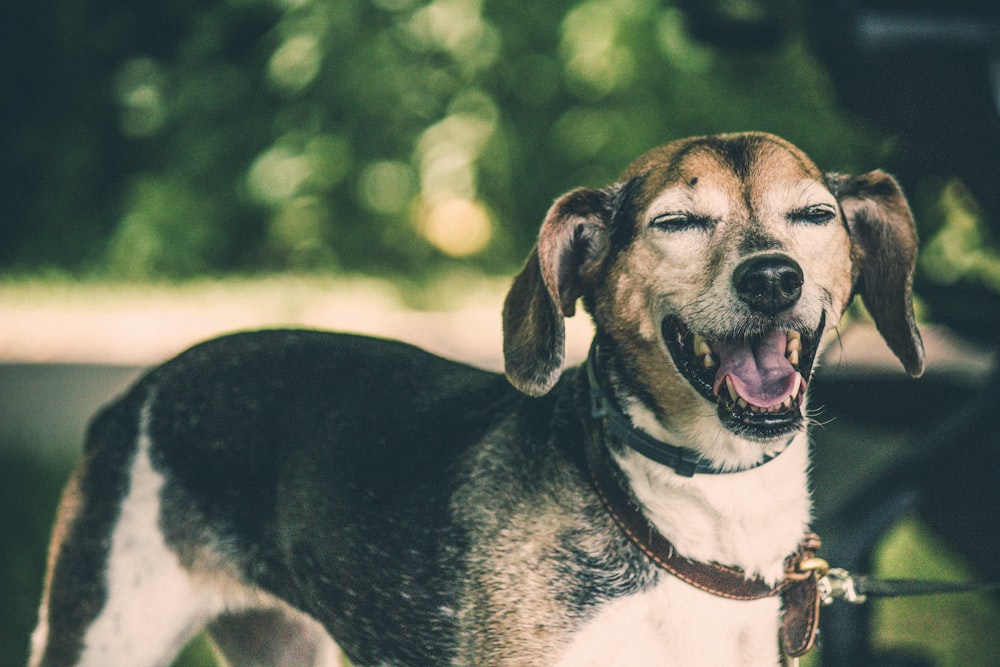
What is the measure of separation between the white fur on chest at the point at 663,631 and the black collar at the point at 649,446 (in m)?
0.22

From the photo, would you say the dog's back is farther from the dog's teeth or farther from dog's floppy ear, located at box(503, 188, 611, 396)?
the dog's teeth

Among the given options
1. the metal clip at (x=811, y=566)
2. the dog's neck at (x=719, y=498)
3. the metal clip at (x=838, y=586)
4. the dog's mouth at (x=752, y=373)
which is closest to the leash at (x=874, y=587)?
the metal clip at (x=838, y=586)

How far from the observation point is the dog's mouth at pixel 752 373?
79.8 inches

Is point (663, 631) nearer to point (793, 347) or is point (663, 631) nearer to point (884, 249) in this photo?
point (793, 347)

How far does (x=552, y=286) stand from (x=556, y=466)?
14.2 inches

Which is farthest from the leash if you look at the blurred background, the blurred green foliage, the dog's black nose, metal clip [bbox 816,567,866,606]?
the blurred green foliage

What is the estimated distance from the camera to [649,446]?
218 centimetres

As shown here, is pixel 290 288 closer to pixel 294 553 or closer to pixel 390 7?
pixel 390 7

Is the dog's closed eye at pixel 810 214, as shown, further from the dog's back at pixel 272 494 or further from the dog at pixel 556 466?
the dog's back at pixel 272 494

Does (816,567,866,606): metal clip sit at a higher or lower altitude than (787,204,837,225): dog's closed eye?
lower

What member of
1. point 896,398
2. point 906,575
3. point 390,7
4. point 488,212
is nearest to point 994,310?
point 896,398

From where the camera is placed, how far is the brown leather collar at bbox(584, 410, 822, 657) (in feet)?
6.98

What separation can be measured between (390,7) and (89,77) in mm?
2994

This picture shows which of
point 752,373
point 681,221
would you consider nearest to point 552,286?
point 681,221
